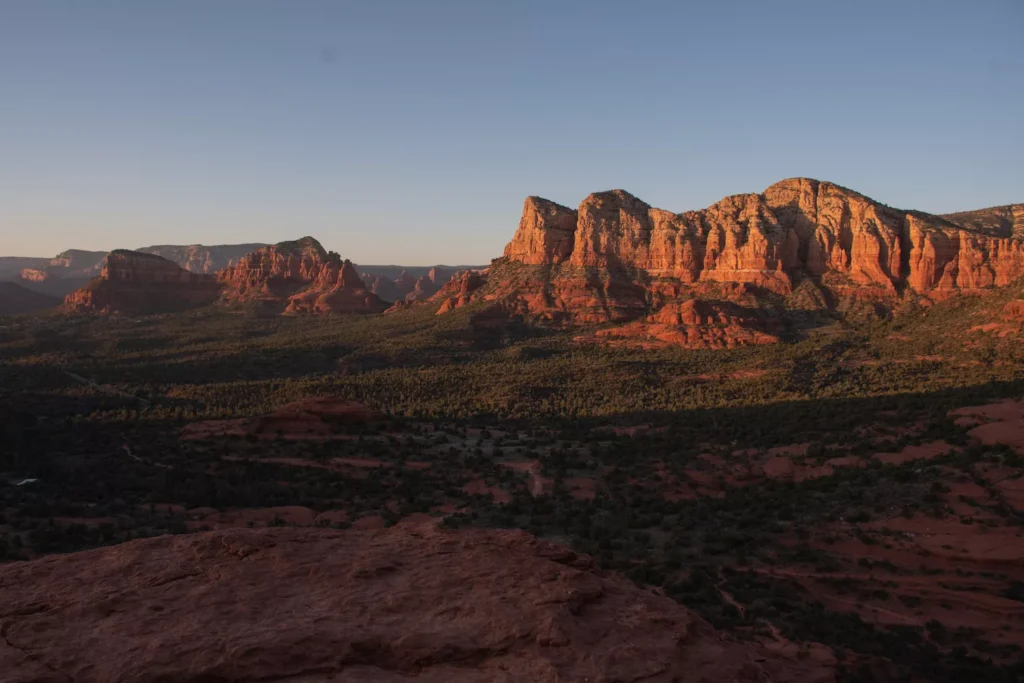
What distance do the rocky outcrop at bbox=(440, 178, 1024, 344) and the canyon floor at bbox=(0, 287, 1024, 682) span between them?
8022mm

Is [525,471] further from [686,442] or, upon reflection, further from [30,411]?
[30,411]

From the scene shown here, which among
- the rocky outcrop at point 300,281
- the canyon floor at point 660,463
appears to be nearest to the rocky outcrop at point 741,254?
the canyon floor at point 660,463

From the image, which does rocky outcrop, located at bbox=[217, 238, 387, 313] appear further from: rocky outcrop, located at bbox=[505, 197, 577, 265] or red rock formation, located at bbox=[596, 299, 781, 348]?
red rock formation, located at bbox=[596, 299, 781, 348]

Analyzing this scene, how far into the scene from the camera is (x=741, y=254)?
94688mm

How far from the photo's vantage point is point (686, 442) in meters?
40.0

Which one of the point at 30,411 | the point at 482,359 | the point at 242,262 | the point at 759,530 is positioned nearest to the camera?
the point at 759,530

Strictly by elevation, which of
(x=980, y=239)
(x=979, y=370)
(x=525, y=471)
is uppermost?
(x=980, y=239)

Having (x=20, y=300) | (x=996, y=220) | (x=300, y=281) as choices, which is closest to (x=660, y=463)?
(x=996, y=220)

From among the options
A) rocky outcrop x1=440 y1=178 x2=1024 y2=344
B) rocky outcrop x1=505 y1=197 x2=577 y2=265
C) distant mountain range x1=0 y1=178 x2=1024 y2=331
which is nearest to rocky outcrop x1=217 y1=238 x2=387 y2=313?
distant mountain range x1=0 y1=178 x2=1024 y2=331

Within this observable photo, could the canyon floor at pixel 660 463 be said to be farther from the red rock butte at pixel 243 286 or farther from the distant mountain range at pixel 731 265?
the red rock butte at pixel 243 286

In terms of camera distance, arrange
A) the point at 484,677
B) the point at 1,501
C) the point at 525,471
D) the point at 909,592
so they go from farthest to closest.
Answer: the point at 525,471 → the point at 1,501 → the point at 909,592 → the point at 484,677

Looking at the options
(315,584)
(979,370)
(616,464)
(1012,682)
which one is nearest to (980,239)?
(979,370)

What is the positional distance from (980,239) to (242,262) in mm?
134503

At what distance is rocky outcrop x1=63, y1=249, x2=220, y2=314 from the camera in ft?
433
